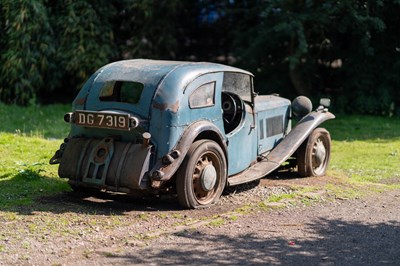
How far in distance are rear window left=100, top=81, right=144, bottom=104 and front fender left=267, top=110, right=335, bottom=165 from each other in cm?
202

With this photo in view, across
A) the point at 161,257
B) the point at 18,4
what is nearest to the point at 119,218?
the point at 161,257

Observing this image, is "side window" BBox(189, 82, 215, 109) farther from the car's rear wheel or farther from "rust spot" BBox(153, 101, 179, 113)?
the car's rear wheel

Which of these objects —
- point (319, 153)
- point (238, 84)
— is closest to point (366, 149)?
point (319, 153)

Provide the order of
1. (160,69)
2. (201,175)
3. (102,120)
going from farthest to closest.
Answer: (160,69), (201,175), (102,120)

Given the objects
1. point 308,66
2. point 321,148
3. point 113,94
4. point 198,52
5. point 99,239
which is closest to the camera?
point 99,239

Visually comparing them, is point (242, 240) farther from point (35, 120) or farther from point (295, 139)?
point (35, 120)

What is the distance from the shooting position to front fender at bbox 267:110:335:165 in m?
8.70

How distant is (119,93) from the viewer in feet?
25.2

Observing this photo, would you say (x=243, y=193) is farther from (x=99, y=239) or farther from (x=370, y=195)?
(x=99, y=239)

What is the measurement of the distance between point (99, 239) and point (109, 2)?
39.0 feet

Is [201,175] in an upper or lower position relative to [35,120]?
lower

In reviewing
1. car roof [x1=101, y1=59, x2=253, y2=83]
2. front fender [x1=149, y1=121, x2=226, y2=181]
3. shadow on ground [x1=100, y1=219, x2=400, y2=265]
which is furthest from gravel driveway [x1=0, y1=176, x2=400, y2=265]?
car roof [x1=101, y1=59, x2=253, y2=83]

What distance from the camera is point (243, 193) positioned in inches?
322

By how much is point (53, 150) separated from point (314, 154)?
12.8 ft
